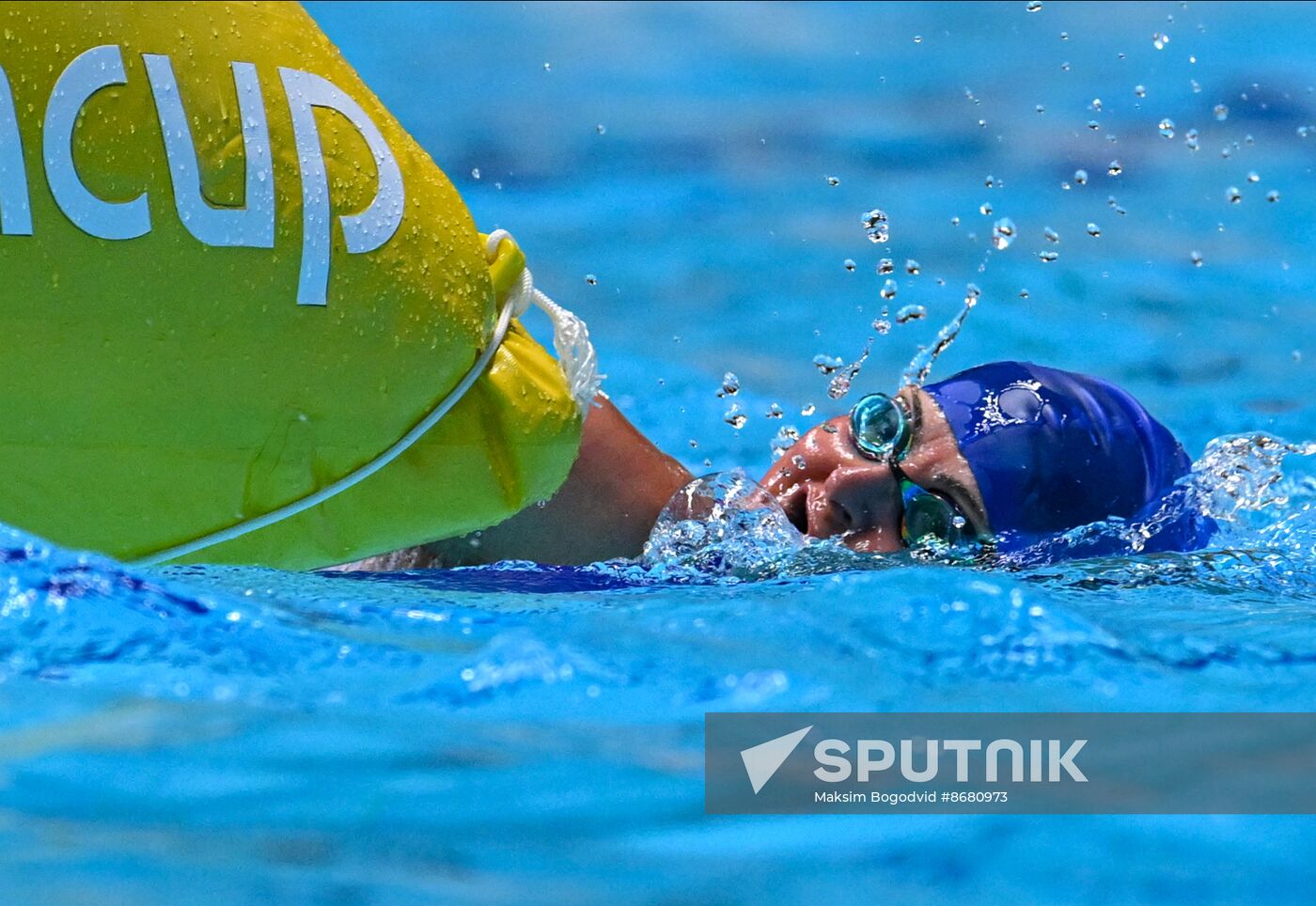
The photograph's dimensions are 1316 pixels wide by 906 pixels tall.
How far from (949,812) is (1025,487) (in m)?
0.76

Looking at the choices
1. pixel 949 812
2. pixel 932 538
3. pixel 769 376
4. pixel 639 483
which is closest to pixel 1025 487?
pixel 932 538

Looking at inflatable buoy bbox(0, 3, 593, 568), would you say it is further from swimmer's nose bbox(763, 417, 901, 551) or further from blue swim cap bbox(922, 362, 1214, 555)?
blue swim cap bbox(922, 362, 1214, 555)

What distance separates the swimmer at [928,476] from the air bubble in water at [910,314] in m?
1.68

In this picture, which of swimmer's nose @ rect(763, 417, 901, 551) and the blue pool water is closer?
the blue pool water

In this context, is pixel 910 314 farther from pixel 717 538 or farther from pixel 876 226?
pixel 717 538

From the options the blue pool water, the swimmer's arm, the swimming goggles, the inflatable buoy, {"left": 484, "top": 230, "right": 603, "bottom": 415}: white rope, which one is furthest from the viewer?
the swimming goggles

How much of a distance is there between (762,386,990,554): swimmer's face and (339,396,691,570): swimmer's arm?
0.84ft

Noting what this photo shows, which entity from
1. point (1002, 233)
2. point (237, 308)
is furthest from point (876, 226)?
point (237, 308)

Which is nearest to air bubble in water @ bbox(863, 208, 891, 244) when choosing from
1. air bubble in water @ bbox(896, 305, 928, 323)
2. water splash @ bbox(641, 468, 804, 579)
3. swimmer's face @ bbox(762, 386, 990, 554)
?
air bubble in water @ bbox(896, 305, 928, 323)

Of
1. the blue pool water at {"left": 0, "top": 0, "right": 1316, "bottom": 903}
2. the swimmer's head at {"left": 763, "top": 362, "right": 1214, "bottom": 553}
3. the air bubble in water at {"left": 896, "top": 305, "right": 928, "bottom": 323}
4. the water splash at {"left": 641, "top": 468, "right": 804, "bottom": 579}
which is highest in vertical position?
the air bubble in water at {"left": 896, "top": 305, "right": 928, "bottom": 323}

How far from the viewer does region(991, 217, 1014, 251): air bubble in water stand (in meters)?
4.72

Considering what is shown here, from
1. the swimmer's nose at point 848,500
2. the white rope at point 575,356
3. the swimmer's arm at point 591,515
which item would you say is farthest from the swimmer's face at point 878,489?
the white rope at point 575,356

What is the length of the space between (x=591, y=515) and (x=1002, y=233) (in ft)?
9.52

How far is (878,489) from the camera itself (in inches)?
93.3
